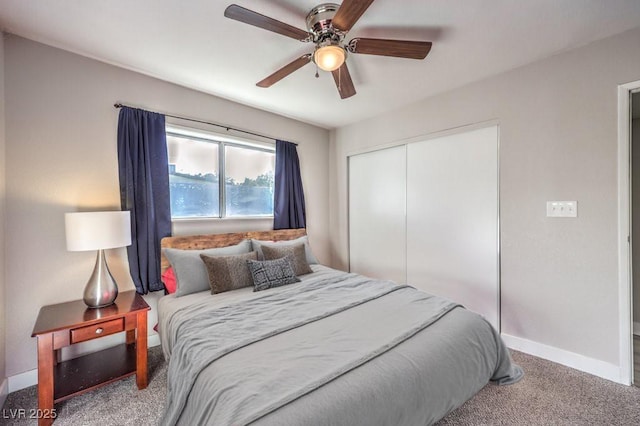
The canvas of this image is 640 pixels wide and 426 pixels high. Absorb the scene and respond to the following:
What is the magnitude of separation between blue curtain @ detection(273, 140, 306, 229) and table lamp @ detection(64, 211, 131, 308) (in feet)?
5.70

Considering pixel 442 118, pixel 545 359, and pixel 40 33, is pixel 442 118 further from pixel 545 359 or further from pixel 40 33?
pixel 40 33

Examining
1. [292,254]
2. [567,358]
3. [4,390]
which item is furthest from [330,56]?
[4,390]

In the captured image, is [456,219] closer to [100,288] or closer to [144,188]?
[144,188]

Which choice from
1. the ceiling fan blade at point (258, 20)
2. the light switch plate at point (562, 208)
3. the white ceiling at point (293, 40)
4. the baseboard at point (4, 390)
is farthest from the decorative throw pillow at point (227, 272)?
the light switch plate at point (562, 208)

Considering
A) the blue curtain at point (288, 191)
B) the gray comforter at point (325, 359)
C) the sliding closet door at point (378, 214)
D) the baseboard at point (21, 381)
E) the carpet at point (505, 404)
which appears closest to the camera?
the gray comforter at point (325, 359)

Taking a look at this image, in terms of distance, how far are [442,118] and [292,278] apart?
230 centimetres

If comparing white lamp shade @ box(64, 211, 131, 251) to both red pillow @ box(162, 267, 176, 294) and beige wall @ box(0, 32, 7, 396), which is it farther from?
red pillow @ box(162, 267, 176, 294)

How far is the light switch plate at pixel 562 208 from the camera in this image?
218cm

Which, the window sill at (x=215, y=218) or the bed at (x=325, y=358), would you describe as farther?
the window sill at (x=215, y=218)

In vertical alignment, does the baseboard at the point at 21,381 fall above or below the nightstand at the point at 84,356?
below

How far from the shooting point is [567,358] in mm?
2209

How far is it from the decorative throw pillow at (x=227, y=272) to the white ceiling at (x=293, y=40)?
1.65 meters

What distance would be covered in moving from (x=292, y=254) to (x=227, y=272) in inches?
26.4

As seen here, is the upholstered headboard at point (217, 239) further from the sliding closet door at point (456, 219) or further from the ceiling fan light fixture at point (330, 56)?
the ceiling fan light fixture at point (330, 56)
